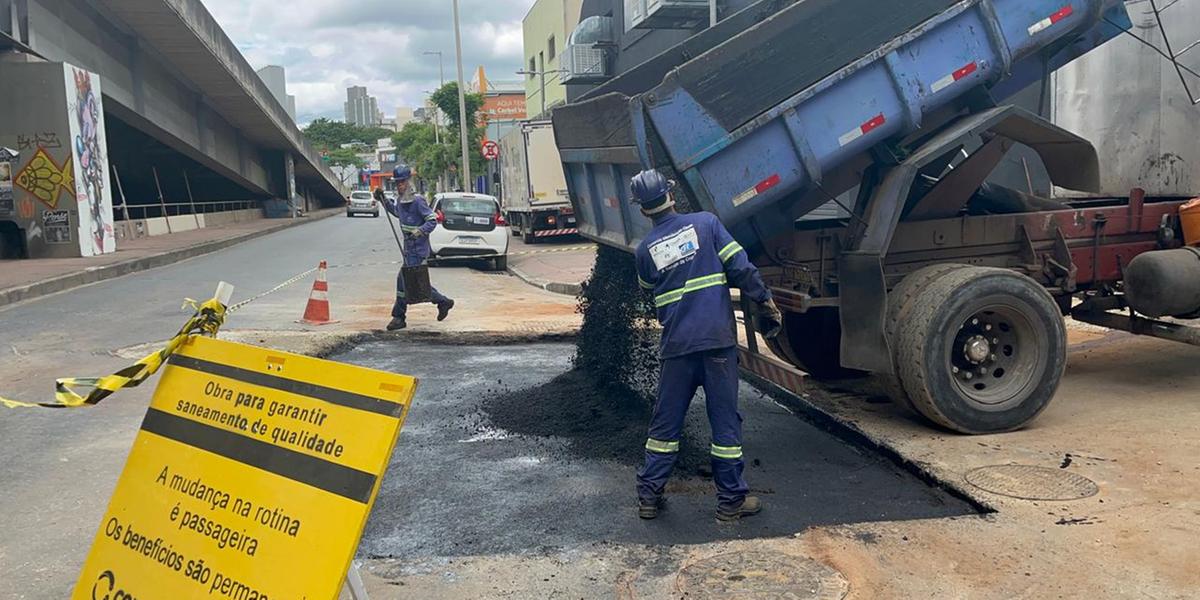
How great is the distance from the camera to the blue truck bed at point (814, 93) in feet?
17.8

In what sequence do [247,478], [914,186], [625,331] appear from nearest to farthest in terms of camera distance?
[247,478] → [914,186] → [625,331]

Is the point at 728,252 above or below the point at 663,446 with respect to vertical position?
above

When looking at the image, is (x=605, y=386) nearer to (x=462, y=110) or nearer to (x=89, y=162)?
(x=89, y=162)

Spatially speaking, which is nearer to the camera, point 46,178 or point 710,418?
point 710,418

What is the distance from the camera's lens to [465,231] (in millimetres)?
19203

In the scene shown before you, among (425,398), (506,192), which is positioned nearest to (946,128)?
(425,398)

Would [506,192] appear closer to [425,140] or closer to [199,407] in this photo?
[199,407]

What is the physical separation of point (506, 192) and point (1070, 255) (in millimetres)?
23562

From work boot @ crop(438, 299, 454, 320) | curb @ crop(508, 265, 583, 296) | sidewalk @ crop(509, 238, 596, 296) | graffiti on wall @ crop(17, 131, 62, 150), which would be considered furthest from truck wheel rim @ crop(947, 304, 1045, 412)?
graffiti on wall @ crop(17, 131, 62, 150)

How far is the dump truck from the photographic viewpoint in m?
5.50

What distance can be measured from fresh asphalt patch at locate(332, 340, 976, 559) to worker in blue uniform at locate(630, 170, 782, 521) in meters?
0.21

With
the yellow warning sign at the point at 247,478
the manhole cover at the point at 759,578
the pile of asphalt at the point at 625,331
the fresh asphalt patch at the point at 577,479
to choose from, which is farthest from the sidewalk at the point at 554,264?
the yellow warning sign at the point at 247,478

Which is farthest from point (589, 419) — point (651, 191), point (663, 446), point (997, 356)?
point (997, 356)

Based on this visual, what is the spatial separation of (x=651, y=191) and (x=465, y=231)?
14.8m
